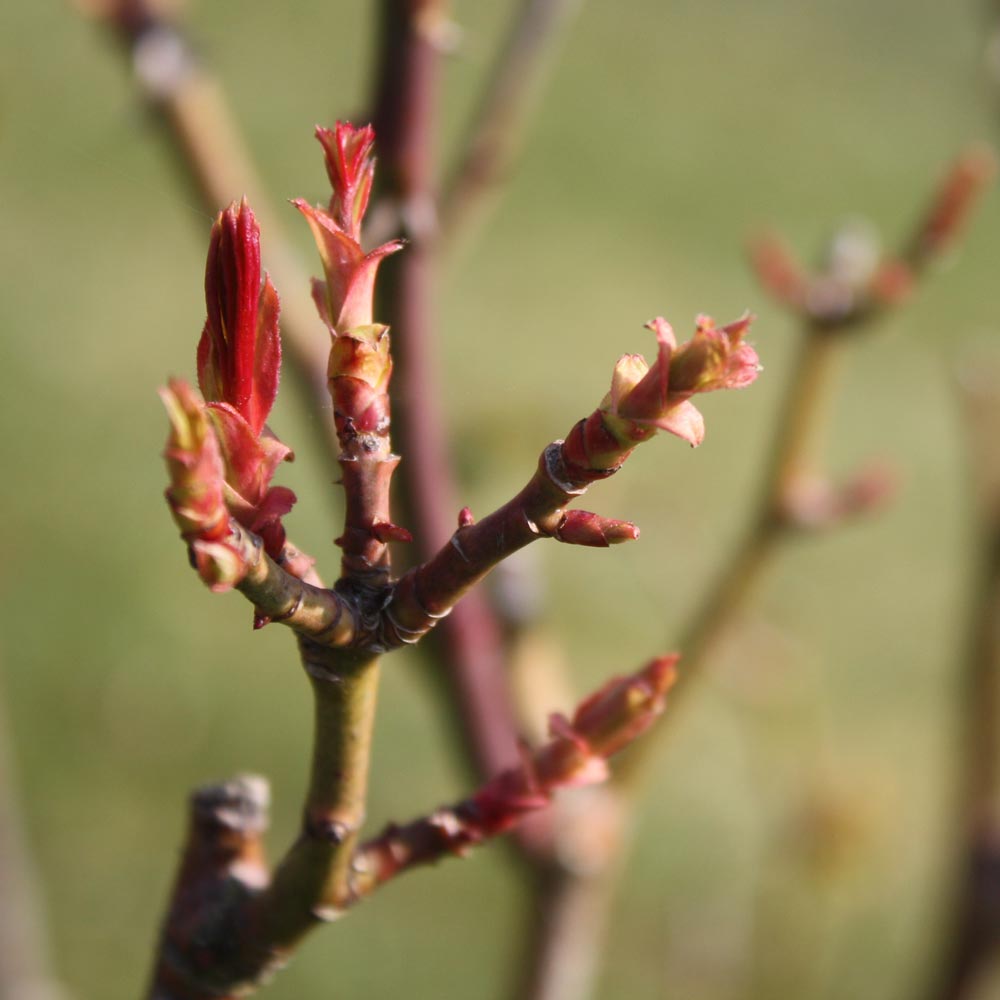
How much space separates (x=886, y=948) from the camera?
4.80 feet

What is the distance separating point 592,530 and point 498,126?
502 millimetres

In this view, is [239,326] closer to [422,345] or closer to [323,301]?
[323,301]

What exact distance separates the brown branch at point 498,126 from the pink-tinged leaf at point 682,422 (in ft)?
1.61

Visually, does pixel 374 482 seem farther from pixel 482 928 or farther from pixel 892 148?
pixel 892 148

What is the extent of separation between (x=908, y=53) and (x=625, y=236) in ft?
3.61

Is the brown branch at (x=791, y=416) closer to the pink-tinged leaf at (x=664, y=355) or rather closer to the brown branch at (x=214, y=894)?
the brown branch at (x=214, y=894)

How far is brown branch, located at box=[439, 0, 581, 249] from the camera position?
702 millimetres

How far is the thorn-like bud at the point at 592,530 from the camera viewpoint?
26 cm

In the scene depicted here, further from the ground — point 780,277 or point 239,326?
point 239,326

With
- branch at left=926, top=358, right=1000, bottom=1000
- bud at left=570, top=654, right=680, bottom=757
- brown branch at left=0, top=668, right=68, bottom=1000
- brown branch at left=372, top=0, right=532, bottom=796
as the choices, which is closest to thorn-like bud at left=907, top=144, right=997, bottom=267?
branch at left=926, top=358, right=1000, bottom=1000

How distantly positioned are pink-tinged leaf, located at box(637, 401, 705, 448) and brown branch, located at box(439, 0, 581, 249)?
491 mm

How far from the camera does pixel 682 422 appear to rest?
245 mm

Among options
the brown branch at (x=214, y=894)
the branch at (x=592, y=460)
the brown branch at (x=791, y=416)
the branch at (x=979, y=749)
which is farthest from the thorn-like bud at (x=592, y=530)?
the branch at (x=979, y=749)

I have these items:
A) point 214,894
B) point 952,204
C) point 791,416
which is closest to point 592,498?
point 791,416
